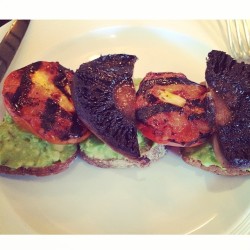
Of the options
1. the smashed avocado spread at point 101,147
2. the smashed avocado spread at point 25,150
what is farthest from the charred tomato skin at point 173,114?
the smashed avocado spread at point 25,150

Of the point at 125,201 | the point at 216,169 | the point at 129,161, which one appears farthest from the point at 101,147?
the point at 216,169

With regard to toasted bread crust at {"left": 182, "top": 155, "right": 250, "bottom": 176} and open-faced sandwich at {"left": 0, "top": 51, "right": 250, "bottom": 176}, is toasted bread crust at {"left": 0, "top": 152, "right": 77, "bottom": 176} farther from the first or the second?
toasted bread crust at {"left": 182, "top": 155, "right": 250, "bottom": 176}

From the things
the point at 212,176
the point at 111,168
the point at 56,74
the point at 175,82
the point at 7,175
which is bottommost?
the point at 212,176

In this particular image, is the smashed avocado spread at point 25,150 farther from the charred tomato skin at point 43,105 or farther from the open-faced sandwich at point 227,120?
the open-faced sandwich at point 227,120

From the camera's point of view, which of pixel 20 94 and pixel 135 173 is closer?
pixel 20 94

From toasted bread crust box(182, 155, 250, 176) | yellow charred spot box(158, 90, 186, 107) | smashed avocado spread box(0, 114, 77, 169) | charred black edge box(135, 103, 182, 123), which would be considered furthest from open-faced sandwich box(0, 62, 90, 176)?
toasted bread crust box(182, 155, 250, 176)

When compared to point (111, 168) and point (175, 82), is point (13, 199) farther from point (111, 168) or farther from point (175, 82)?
point (175, 82)
